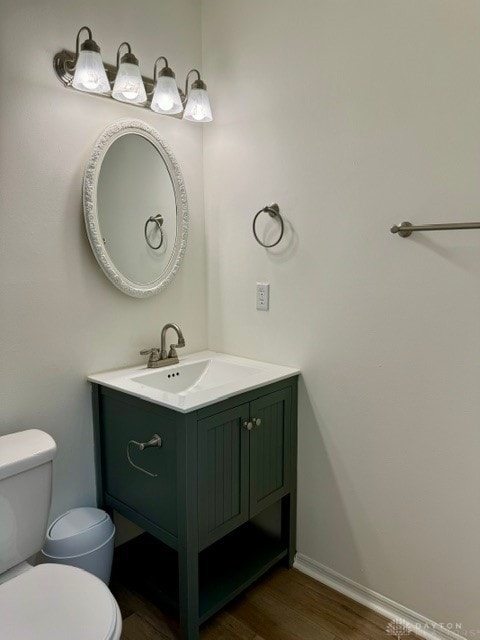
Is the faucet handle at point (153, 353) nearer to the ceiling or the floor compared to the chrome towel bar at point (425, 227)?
nearer to the floor

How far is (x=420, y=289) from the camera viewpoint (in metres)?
1.47

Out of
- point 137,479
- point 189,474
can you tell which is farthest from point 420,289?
point 137,479

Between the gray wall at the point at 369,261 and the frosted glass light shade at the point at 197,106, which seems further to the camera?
the frosted glass light shade at the point at 197,106

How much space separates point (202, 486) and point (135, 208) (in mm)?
1143

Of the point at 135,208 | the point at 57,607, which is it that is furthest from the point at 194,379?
the point at 57,607

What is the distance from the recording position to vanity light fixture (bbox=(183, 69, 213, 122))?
1.83 m

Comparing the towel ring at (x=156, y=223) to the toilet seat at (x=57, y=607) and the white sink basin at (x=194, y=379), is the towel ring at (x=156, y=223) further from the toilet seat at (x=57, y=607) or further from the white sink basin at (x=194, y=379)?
the toilet seat at (x=57, y=607)

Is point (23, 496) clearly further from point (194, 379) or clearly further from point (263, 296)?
point (263, 296)

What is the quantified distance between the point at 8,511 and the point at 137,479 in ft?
1.49

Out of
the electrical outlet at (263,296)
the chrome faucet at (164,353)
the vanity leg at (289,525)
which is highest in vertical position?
the electrical outlet at (263,296)

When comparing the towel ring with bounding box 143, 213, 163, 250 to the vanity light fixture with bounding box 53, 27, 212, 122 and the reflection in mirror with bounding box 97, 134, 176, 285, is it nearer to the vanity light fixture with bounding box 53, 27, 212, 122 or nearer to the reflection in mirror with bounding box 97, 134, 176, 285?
the reflection in mirror with bounding box 97, 134, 176, 285

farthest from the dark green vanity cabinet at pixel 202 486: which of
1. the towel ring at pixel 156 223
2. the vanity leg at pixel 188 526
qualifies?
the towel ring at pixel 156 223

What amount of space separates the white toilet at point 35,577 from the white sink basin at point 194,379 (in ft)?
1.15

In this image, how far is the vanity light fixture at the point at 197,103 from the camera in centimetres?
183
